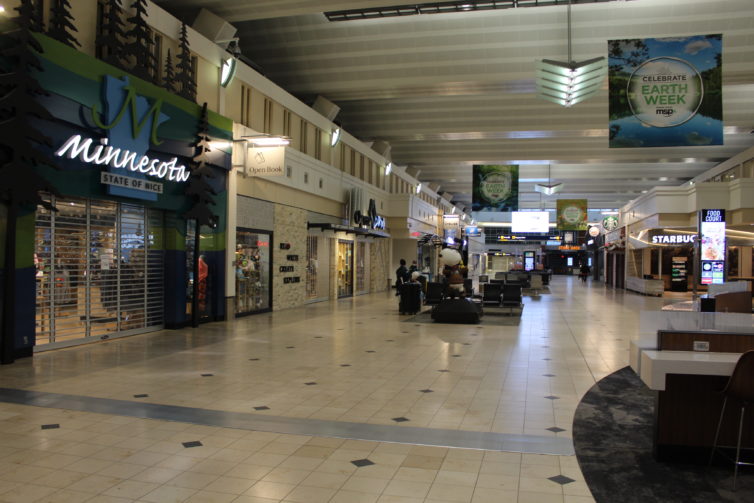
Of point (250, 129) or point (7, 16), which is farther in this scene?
point (250, 129)

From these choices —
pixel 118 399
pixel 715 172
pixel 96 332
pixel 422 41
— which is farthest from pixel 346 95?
pixel 715 172

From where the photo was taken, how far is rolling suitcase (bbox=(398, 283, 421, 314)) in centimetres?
1455

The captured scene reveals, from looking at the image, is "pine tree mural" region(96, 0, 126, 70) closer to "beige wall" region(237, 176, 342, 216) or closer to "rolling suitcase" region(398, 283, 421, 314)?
"beige wall" region(237, 176, 342, 216)

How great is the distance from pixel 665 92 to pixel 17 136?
829 cm

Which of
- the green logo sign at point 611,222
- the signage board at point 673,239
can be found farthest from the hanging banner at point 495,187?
the green logo sign at point 611,222

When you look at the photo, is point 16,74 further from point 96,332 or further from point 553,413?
point 553,413

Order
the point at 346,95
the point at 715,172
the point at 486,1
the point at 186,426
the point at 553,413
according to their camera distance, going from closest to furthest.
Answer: the point at 186,426
the point at 553,413
the point at 486,1
the point at 346,95
the point at 715,172

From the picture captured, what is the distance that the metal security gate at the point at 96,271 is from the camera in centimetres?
805

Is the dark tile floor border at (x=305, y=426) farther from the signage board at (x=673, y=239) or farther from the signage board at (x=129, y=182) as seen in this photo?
the signage board at (x=673, y=239)

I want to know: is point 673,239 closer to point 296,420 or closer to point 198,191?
point 198,191

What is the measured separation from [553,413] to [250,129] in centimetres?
971

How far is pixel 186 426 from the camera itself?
4.81 meters

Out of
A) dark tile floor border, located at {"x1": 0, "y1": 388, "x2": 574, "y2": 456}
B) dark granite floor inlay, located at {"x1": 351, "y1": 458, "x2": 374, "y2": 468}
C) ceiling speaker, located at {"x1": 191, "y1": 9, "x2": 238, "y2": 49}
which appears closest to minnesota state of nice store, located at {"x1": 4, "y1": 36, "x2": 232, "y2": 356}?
ceiling speaker, located at {"x1": 191, "y1": 9, "x2": 238, "y2": 49}

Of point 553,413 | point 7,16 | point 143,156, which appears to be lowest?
point 553,413
